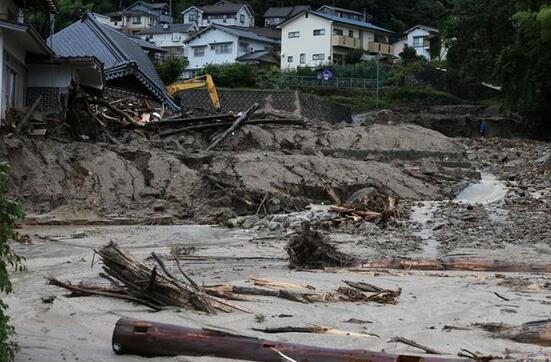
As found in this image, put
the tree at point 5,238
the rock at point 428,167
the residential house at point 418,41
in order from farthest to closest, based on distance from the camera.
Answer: the residential house at point 418,41
the rock at point 428,167
the tree at point 5,238

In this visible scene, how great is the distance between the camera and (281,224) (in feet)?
52.4

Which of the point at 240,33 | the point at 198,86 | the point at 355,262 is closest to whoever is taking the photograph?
the point at 355,262

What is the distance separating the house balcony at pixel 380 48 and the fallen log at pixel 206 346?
6950cm

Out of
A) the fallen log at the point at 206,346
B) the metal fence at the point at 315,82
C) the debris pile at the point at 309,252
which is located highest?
the metal fence at the point at 315,82

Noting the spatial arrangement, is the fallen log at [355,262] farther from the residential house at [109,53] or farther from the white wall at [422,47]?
the white wall at [422,47]

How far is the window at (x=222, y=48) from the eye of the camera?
7069 cm

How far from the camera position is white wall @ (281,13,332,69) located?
68.5 meters

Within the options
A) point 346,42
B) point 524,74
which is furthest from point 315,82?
point 524,74

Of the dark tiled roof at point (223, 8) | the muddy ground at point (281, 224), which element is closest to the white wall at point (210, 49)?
the dark tiled roof at point (223, 8)

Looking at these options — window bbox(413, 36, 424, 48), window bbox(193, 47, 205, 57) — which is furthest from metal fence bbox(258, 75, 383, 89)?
window bbox(413, 36, 424, 48)

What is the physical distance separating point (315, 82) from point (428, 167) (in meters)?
32.7

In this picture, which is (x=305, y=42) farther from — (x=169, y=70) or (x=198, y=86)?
(x=198, y=86)

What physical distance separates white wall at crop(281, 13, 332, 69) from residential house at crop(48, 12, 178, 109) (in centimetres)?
3565

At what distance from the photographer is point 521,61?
134 feet
